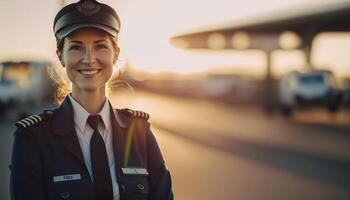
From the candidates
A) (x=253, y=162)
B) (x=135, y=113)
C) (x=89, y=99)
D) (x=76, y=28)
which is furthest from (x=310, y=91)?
(x=76, y=28)

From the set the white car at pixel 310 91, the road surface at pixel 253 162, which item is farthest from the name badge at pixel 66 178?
the white car at pixel 310 91

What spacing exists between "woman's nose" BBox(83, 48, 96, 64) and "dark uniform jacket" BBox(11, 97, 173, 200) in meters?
0.19

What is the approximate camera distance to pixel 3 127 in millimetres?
19078

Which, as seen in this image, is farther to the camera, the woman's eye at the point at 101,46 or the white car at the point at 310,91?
the white car at the point at 310,91

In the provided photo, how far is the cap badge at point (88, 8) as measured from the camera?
245 centimetres

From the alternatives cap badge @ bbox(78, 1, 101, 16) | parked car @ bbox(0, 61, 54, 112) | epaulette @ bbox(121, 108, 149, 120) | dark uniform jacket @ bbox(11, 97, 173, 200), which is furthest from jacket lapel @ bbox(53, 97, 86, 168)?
parked car @ bbox(0, 61, 54, 112)

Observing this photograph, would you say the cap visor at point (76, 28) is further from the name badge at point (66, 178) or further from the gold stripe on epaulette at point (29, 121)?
the name badge at point (66, 178)

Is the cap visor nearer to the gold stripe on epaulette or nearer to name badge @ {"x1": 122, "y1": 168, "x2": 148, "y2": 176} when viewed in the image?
the gold stripe on epaulette

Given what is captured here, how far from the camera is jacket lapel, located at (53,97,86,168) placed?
2.34 meters

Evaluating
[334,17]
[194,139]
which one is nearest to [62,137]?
[194,139]

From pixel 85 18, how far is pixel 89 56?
138mm

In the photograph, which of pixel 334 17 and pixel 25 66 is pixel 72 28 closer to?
pixel 25 66

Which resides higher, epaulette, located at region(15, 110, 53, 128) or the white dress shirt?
epaulette, located at region(15, 110, 53, 128)

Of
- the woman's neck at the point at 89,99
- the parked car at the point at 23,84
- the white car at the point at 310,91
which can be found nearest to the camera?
the woman's neck at the point at 89,99
